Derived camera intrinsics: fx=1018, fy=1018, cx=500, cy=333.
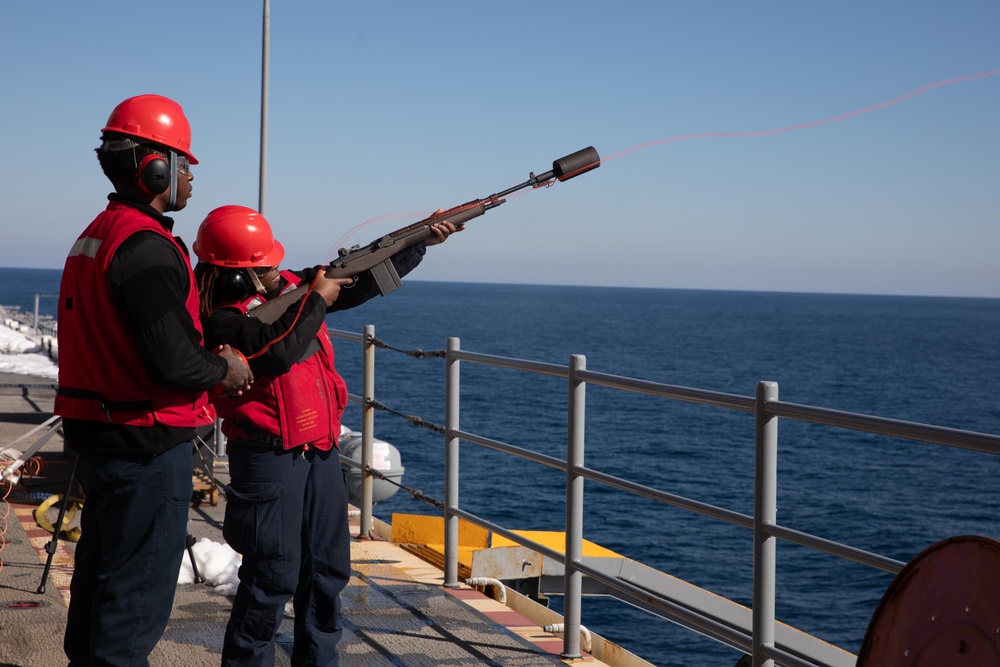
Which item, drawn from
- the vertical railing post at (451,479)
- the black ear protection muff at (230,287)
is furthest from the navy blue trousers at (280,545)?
the vertical railing post at (451,479)

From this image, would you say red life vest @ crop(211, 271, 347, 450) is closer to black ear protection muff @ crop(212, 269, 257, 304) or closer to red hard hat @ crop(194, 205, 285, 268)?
black ear protection muff @ crop(212, 269, 257, 304)

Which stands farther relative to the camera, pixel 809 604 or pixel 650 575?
pixel 809 604

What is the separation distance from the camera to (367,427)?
21.9ft

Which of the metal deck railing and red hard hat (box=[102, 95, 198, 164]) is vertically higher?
red hard hat (box=[102, 95, 198, 164])

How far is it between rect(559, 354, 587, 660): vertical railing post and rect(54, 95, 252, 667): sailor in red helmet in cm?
196

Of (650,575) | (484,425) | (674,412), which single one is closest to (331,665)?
(650,575)

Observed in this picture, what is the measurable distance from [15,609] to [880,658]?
13.9 ft

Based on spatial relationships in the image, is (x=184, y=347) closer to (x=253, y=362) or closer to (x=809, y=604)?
(x=253, y=362)

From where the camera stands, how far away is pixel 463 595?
5.66m

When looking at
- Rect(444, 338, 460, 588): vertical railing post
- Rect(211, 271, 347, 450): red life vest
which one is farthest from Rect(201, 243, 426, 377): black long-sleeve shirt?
Rect(444, 338, 460, 588): vertical railing post

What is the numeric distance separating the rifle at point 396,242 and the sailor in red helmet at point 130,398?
0.65 meters

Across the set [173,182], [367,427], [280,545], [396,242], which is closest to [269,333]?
[173,182]

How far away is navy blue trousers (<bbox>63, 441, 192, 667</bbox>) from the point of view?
2990 mm

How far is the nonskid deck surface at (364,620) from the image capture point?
4.54 metres
